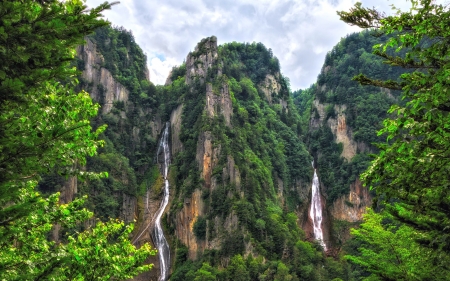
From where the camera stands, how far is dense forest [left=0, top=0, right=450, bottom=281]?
225 inches

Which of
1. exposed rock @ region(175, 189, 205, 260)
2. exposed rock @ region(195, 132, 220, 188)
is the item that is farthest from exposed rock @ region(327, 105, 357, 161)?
exposed rock @ region(175, 189, 205, 260)

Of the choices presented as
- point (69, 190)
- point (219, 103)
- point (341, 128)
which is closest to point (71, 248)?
point (69, 190)

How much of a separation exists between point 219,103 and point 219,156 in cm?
1326

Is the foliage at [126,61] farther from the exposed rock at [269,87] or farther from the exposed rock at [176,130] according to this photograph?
the exposed rock at [269,87]

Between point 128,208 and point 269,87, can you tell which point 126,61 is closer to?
point 269,87

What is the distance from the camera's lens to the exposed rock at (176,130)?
239ft

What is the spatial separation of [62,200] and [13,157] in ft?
172

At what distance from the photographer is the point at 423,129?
6570mm

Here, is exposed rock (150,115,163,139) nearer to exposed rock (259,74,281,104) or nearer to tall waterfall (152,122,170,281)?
tall waterfall (152,122,170,281)

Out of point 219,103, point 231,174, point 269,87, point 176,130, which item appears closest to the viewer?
A: point 231,174

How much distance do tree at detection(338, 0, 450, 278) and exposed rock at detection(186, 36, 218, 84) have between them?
7071 cm

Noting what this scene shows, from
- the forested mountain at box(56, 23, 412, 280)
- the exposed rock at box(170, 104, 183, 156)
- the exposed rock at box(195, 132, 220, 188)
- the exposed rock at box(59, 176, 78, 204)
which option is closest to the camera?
the forested mountain at box(56, 23, 412, 280)

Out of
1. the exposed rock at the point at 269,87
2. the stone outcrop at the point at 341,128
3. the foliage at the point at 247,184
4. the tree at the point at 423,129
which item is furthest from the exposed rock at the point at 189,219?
the tree at the point at 423,129

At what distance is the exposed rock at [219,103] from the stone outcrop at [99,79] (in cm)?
2258
